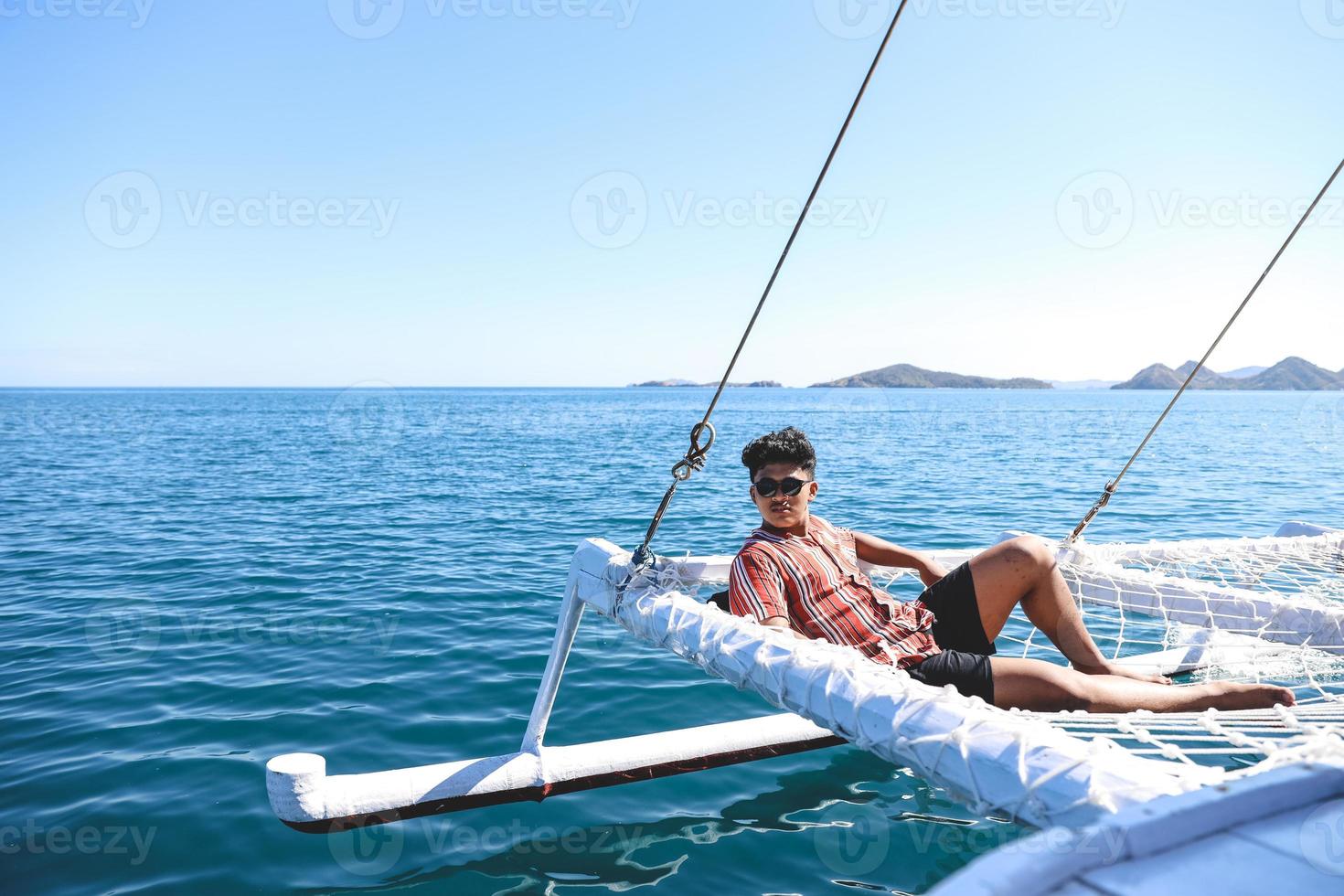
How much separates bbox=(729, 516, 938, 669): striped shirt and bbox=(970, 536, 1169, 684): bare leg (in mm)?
305

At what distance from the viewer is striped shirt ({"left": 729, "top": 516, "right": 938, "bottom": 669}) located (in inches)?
135

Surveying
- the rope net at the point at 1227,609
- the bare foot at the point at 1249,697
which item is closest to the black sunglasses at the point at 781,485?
the rope net at the point at 1227,609

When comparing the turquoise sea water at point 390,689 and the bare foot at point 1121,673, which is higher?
the bare foot at point 1121,673

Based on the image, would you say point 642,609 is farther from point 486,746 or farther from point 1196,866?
point 1196,866

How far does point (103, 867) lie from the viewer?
13.0 ft

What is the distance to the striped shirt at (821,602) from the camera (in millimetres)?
3430

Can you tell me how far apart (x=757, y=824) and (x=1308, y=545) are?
4.74 meters
